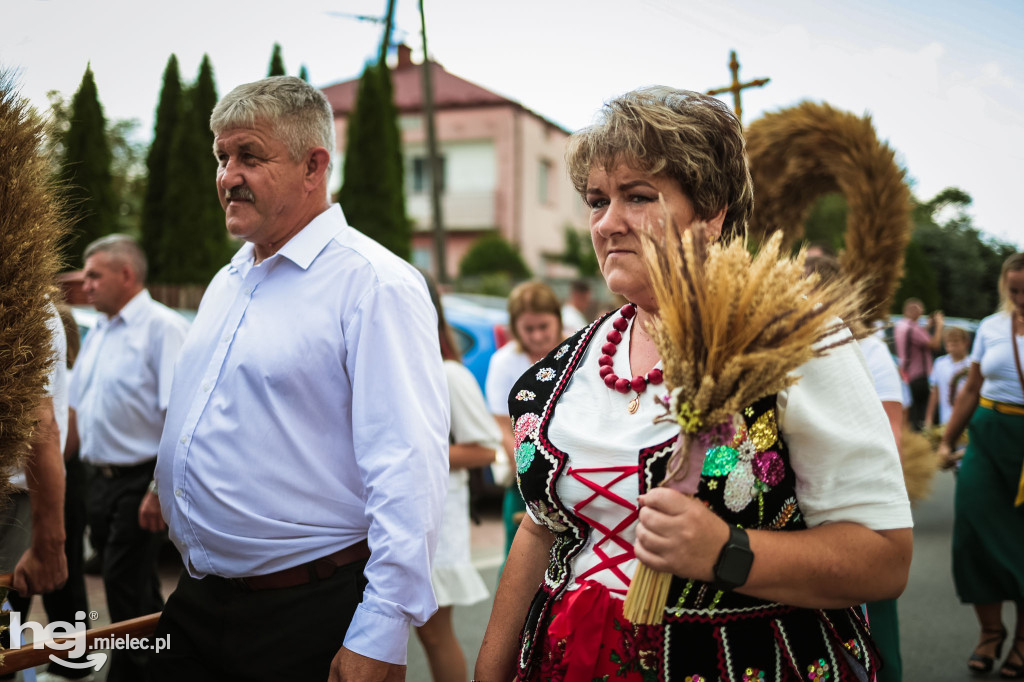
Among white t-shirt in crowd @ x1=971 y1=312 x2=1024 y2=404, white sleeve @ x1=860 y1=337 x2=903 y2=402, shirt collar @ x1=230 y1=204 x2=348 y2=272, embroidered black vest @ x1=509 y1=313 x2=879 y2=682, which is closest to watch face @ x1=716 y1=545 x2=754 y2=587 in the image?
embroidered black vest @ x1=509 y1=313 x2=879 y2=682

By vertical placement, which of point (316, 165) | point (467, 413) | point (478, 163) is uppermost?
point (478, 163)

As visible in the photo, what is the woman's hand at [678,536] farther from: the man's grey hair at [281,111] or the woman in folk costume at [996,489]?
the woman in folk costume at [996,489]

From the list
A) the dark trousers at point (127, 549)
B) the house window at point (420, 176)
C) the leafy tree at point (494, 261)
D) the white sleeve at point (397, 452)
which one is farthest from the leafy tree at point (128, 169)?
the white sleeve at point (397, 452)

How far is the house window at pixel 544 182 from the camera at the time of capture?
108 ft

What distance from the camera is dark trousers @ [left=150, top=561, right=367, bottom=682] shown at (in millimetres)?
2381

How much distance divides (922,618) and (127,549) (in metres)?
4.86

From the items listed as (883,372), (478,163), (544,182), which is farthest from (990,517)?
(544,182)

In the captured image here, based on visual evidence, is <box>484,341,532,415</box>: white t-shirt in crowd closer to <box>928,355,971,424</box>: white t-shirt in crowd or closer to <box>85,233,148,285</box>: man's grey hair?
<box>85,233,148,285</box>: man's grey hair

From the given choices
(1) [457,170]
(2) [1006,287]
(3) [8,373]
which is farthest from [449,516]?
(1) [457,170]

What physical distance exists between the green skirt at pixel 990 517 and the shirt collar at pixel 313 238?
4.29 meters

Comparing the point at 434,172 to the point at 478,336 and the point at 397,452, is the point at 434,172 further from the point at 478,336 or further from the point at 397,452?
the point at 397,452

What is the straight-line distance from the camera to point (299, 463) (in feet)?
7.84

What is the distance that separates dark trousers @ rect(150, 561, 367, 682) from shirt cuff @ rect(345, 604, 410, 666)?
0.79ft

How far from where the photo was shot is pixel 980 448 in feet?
17.5
